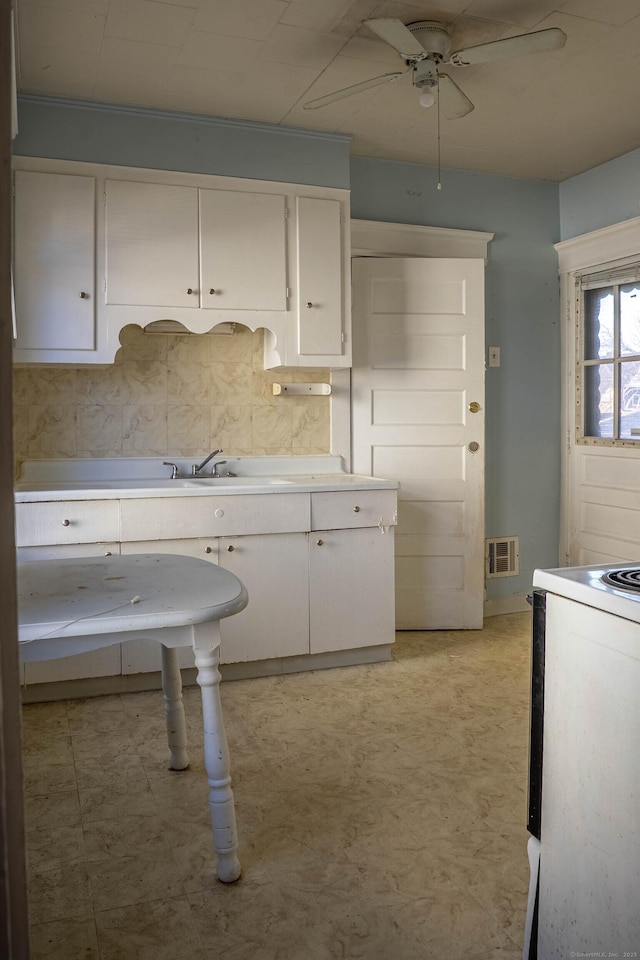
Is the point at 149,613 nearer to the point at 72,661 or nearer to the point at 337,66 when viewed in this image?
the point at 72,661

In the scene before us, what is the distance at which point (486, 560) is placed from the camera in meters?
4.71

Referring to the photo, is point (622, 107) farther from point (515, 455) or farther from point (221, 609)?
point (221, 609)

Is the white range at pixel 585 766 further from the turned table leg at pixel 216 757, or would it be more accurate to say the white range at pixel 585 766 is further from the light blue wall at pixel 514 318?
the light blue wall at pixel 514 318

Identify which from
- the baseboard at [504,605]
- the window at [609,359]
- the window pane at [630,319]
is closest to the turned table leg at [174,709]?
the baseboard at [504,605]

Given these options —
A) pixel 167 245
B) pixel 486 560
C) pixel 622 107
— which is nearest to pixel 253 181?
pixel 167 245

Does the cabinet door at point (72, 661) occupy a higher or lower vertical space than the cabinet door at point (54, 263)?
lower

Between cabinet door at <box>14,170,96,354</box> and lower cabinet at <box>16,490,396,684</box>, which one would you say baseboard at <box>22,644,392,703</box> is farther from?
cabinet door at <box>14,170,96,354</box>

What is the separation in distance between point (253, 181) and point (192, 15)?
98 cm

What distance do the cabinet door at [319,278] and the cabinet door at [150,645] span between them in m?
1.15

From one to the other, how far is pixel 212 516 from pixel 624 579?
2.27 meters

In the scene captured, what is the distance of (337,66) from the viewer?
3.21 metres

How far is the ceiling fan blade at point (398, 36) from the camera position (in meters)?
2.49

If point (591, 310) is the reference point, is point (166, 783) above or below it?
below

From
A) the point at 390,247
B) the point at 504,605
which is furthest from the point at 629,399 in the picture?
the point at 390,247
